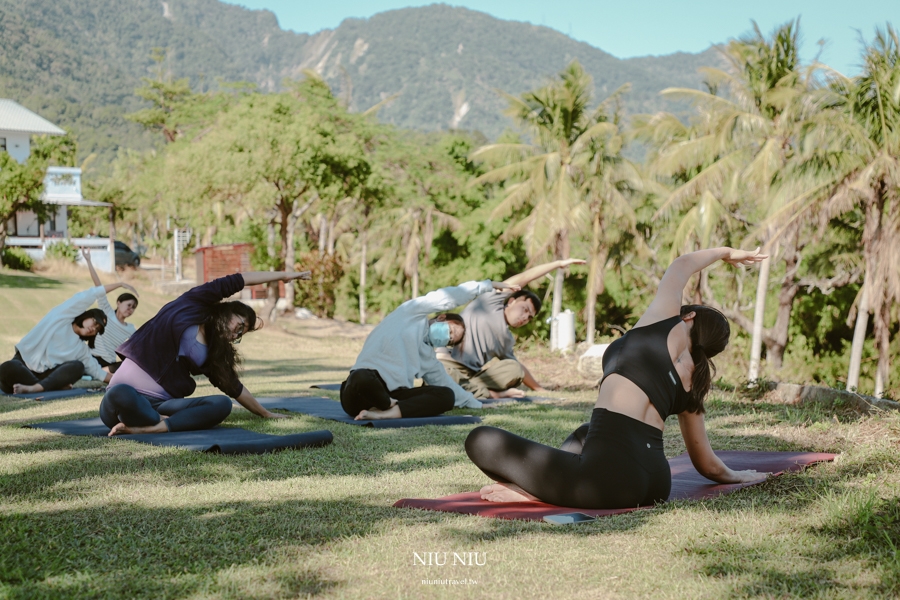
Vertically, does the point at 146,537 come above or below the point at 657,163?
below

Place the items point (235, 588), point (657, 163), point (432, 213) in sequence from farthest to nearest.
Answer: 1. point (432, 213)
2. point (657, 163)
3. point (235, 588)

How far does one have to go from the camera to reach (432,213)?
37531 millimetres

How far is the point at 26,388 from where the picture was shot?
8.52 meters

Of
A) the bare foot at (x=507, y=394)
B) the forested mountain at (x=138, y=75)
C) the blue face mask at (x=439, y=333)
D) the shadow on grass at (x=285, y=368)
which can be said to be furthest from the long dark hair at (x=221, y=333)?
the forested mountain at (x=138, y=75)

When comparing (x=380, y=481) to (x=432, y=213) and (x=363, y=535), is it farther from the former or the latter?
(x=432, y=213)

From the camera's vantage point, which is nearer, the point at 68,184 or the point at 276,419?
the point at 276,419

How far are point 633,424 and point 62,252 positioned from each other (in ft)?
107

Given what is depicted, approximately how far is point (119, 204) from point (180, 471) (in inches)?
1978

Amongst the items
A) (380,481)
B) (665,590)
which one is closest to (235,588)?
(665,590)

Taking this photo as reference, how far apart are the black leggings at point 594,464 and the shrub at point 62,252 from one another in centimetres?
3088

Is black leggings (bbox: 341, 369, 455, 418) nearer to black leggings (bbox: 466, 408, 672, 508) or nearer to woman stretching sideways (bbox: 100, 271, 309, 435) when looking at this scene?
woman stretching sideways (bbox: 100, 271, 309, 435)

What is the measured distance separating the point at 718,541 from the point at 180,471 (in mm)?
2931

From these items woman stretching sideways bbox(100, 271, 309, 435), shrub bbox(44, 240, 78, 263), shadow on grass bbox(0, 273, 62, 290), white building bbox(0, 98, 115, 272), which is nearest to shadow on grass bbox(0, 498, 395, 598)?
woman stretching sideways bbox(100, 271, 309, 435)

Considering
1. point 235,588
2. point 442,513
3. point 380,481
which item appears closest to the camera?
point 235,588
